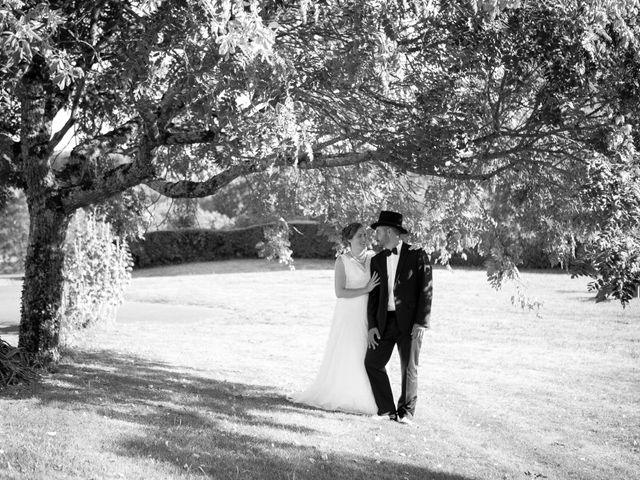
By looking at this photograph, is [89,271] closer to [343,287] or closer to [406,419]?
[343,287]

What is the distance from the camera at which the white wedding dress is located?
28.6 feet

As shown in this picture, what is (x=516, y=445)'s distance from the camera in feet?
26.5

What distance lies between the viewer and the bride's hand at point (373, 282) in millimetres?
8461

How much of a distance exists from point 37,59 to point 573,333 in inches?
517

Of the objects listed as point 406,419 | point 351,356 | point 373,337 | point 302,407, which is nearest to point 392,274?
point 373,337

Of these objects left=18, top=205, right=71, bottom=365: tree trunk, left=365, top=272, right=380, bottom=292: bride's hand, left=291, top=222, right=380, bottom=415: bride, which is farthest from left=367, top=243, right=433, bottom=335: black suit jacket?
left=18, top=205, right=71, bottom=365: tree trunk

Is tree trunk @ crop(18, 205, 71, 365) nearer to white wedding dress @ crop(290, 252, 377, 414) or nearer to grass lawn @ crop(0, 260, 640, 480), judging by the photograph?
grass lawn @ crop(0, 260, 640, 480)

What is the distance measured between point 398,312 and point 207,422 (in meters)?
2.38

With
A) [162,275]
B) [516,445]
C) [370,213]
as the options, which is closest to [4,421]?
[516,445]

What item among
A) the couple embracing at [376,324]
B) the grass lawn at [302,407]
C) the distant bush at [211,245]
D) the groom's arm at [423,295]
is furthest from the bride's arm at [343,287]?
the distant bush at [211,245]

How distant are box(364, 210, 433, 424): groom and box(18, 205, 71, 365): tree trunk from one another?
4396 millimetres

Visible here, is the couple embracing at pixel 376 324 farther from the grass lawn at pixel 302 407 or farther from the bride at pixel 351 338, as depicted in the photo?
the grass lawn at pixel 302 407

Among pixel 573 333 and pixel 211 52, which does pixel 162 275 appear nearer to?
pixel 573 333

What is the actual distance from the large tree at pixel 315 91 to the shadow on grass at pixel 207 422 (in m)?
1.39
